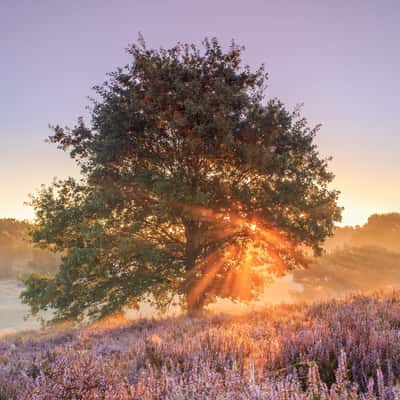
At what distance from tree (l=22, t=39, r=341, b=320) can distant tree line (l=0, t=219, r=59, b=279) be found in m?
44.4

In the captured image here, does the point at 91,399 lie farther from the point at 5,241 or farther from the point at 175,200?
the point at 5,241

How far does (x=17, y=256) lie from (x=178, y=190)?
63532mm

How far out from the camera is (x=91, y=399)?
2.54 meters

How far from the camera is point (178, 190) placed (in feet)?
37.3

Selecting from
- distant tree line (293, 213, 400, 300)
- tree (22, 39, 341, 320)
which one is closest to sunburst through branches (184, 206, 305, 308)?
tree (22, 39, 341, 320)

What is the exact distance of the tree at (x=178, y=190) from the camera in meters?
11.7

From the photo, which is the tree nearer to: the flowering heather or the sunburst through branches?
the sunburst through branches

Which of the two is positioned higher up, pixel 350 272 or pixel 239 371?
pixel 239 371

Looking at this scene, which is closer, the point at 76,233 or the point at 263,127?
the point at 263,127

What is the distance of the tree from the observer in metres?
11.7

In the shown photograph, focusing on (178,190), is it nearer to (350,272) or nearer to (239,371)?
(239,371)

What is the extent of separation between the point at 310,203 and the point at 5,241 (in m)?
63.9

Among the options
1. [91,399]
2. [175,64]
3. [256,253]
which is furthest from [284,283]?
[91,399]

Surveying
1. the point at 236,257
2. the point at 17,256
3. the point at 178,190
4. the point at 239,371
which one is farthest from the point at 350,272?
the point at 239,371
